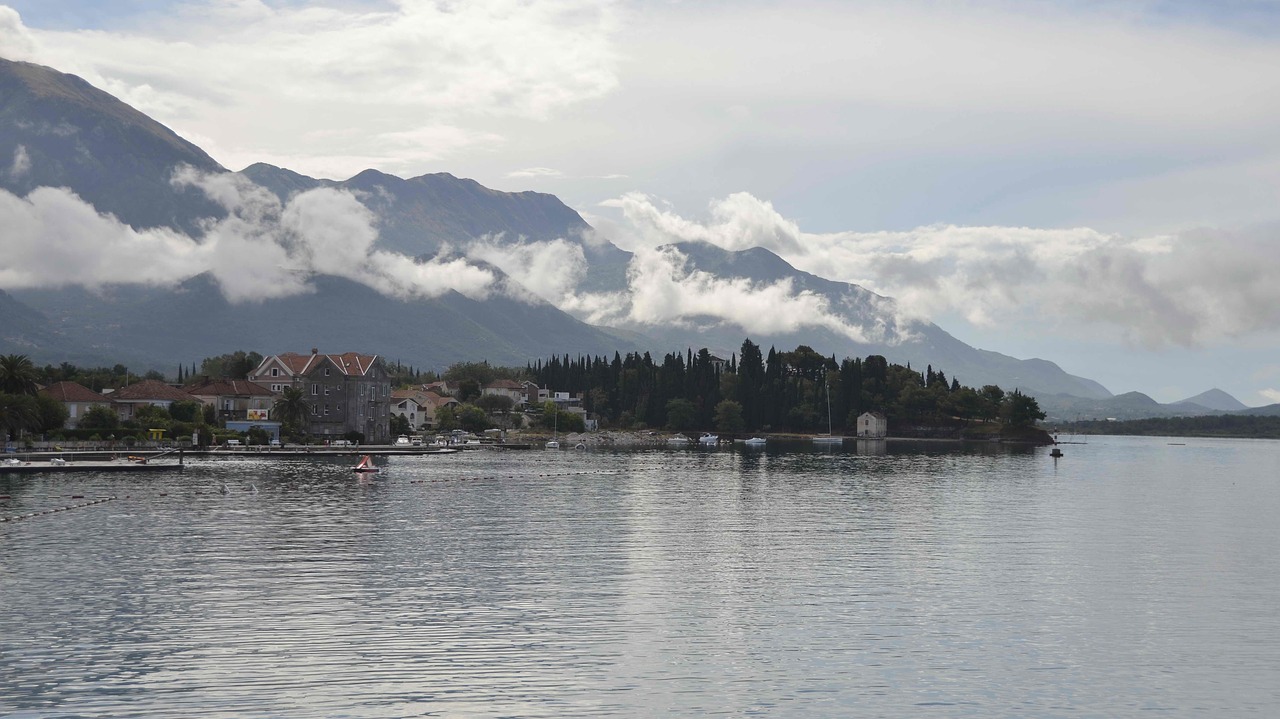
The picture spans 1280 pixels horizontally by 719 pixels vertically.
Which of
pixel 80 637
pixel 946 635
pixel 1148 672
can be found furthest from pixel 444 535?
pixel 1148 672

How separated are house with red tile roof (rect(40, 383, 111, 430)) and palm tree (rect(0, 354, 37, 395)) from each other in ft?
60.8

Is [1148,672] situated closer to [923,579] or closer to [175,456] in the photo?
[923,579]

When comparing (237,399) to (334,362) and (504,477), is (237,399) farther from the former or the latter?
(504,477)

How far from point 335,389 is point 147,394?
28.5m

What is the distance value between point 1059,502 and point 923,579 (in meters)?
A: 48.9

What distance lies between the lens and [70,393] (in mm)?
151250

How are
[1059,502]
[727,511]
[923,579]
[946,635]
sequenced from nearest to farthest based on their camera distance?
[946,635] < [923,579] < [727,511] < [1059,502]

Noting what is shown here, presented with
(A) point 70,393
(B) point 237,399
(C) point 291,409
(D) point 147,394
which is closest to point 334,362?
(C) point 291,409

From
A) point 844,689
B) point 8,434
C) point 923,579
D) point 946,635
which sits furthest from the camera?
point 8,434

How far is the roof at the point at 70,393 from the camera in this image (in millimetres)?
149375

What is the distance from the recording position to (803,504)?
85.4 m

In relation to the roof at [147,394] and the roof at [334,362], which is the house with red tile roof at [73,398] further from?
the roof at [334,362]

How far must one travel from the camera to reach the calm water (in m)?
28.6

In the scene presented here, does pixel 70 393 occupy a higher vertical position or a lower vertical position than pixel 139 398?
higher
